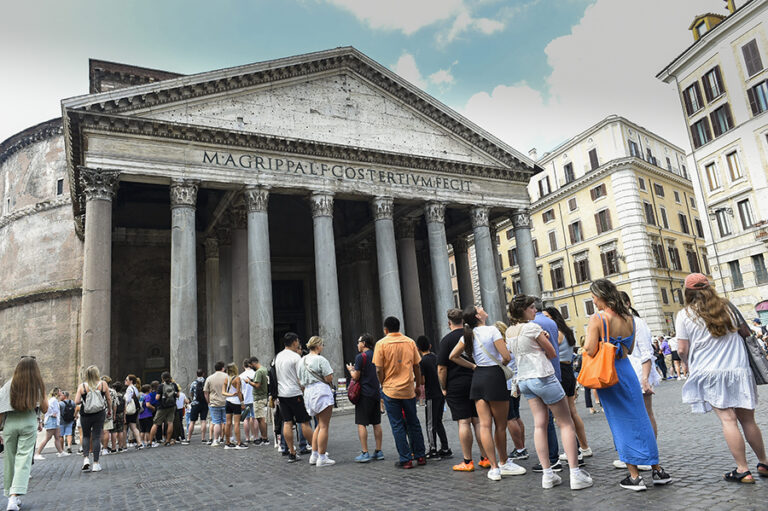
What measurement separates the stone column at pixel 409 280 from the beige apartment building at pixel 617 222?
13.0m

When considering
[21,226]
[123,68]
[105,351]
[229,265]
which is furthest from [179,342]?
[21,226]

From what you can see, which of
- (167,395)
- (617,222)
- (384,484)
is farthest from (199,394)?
(617,222)

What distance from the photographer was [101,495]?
5.82 metres

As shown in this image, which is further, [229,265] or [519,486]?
[229,265]

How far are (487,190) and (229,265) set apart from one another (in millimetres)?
10871

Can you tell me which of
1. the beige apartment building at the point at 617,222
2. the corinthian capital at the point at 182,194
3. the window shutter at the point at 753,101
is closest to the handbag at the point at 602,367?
the corinthian capital at the point at 182,194

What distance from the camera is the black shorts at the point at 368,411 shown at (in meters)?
6.55

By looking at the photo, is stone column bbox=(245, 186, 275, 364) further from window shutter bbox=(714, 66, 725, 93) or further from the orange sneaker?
window shutter bbox=(714, 66, 725, 93)

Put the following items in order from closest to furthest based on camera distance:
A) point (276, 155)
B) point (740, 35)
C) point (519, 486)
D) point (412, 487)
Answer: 1. point (519, 486)
2. point (412, 487)
3. point (276, 155)
4. point (740, 35)

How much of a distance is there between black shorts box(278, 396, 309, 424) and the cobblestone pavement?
596 mm

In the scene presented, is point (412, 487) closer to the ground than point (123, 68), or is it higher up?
closer to the ground

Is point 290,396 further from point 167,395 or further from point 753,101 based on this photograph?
point 753,101

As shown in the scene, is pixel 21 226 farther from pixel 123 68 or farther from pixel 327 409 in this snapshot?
pixel 327 409

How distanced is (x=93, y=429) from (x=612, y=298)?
7453mm
